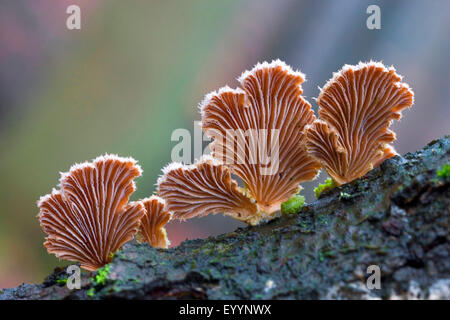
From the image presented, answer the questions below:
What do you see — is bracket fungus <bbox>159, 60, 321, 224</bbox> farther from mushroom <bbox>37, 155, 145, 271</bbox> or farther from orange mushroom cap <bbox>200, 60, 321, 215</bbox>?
mushroom <bbox>37, 155, 145, 271</bbox>

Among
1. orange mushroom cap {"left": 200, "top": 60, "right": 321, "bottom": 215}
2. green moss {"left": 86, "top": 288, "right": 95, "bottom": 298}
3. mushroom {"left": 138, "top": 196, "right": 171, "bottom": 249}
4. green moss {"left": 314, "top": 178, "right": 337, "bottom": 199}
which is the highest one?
orange mushroom cap {"left": 200, "top": 60, "right": 321, "bottom": 215}

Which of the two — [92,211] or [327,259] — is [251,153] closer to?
[327,259]

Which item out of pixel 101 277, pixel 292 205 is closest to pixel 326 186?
pixel 292 205

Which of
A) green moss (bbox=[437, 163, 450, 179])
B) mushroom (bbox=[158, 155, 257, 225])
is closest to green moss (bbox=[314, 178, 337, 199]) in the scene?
mushroom (bbox=[158, 155, 257, 225])

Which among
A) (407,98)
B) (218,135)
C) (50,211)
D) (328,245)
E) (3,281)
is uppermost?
(407,98)
